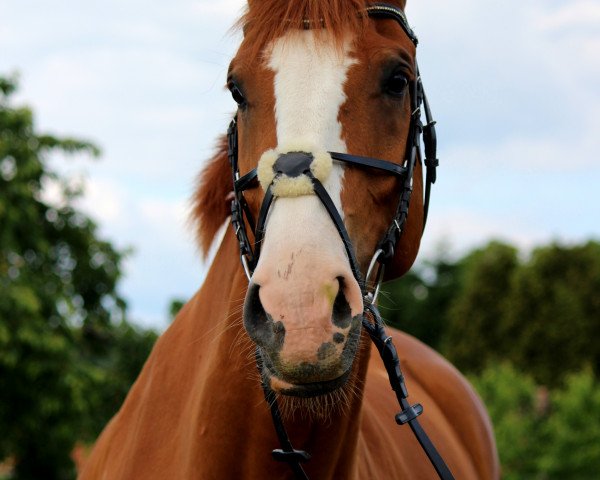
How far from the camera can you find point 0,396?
51.4ft

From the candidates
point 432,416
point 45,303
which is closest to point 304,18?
point 432,416

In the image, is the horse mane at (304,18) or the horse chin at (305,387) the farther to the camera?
the horse mane at (304,18)

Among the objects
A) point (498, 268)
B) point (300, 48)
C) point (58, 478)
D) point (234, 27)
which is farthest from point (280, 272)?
point (498, 268)

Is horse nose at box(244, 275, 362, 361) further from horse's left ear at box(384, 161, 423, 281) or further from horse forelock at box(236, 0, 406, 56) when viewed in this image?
horse forelock at box(236, 0, 406, 56)

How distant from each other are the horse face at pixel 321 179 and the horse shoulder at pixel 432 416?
1317 mm

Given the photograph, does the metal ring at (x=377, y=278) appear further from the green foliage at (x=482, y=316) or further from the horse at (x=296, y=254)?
the green foliage at (x=482, y=316)

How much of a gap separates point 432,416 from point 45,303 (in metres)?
12.7

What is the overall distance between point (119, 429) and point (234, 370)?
0.99 metres

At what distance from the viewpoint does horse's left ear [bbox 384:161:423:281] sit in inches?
122

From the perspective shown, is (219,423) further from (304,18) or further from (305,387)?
(304,18)

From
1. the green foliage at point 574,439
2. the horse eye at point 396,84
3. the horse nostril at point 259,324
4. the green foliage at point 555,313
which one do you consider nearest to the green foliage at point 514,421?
the green foliage at point 574,439

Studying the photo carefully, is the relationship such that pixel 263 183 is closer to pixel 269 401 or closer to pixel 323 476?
pixel 269 401

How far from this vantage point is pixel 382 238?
2920 mm

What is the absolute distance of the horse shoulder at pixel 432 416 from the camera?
411 centimetres
